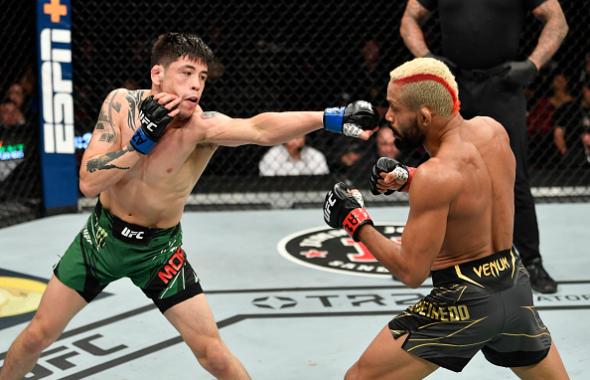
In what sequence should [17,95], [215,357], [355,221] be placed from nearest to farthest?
1. [355,221]
2. [215,357]
3. [17,95]

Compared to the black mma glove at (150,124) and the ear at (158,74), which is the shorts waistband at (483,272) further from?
the ear at (158,74)

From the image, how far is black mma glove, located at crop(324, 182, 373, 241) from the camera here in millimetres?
2152

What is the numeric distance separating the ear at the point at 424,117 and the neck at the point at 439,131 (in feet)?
0.07

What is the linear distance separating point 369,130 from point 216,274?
2.18 metres

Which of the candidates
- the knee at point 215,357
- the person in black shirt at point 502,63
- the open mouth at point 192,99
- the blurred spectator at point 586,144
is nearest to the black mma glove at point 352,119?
the open mouth at point 192,99

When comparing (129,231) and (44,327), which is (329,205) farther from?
(44,327)

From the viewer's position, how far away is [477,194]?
2.08 m

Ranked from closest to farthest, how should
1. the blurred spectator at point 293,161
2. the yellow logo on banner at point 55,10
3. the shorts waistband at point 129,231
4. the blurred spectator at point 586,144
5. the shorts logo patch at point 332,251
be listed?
the shorts waistband at point 129,231, the shorts logo patch at point 332,251, the yellow logo on banner at point 55,10, the blurred spectator at point 293,161, the blurred spectator at point 586,144

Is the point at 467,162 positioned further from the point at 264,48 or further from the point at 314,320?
the point at 264,48

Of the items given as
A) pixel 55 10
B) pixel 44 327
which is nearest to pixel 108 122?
pixel 44 327

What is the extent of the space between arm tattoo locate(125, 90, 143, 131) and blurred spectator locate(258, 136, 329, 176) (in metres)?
3.49

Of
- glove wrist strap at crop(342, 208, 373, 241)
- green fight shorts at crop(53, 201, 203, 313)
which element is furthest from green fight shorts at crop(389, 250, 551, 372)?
green fight shorts at crop(53, 201, 203, 313)

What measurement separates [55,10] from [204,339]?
Answer: 3694mm

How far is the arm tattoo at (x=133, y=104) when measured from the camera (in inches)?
98.1
